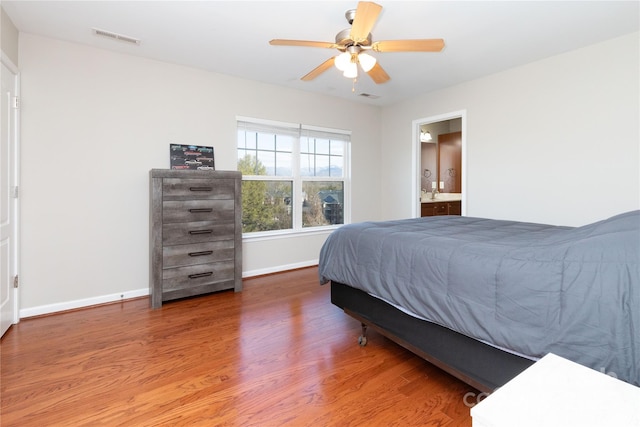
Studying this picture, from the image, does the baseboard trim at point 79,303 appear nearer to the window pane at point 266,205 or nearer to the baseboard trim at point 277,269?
the baseboard trim at point 277,269

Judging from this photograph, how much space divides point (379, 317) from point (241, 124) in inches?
113

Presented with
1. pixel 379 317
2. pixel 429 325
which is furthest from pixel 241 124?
pixel 429 325

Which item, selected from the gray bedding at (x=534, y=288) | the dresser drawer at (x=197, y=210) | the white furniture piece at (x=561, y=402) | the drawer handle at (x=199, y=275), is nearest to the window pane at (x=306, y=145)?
the dresser drawer at (x=197, y=210)

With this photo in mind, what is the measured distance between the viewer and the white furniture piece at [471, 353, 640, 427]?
81cm

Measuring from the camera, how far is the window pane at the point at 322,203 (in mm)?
4641

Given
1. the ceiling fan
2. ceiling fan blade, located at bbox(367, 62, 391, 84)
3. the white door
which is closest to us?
the ceiling fan

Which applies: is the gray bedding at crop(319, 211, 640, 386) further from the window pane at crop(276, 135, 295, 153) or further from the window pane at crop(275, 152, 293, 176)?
the window pane at crop(276, 135, 295, 153)

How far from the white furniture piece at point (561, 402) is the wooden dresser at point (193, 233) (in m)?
2.94

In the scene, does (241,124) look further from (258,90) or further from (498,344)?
(498,344)

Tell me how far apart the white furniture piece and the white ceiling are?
2406 millimetres

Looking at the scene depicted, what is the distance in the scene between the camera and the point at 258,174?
13.7ft

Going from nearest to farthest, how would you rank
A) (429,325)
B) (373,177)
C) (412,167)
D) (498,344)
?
(498,344) < (429,325) < (412,167) < (373,177)

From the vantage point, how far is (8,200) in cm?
255

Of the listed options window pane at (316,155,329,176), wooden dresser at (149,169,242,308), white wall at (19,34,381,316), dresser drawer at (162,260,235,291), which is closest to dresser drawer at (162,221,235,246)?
wooden dresser at (149,169,242,308)
